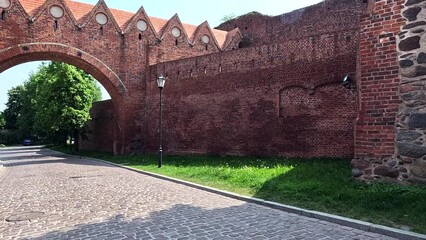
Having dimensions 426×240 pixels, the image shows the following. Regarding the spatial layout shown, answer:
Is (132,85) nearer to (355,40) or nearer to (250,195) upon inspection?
(355,40)

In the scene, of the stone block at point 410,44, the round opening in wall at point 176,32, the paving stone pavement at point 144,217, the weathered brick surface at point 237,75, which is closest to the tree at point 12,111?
the weathered brick surface at point 237,75

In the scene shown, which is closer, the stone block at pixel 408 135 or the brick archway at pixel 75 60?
the stone block at pixel 408 135

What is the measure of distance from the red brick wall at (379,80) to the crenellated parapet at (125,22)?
59.2 feet

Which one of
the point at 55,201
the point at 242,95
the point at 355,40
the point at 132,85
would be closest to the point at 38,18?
the point at 132,85

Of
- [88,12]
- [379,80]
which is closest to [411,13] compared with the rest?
[379,80]

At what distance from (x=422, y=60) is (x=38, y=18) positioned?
20.0 metres

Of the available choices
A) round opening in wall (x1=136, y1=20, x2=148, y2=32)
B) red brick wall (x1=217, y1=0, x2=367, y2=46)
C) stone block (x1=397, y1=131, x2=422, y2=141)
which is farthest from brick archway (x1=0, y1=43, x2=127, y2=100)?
stone block (x1=397, y1=131, x2=422, y2=141)

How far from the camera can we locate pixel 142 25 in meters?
23.5

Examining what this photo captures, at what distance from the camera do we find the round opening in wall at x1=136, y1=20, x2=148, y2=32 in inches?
921

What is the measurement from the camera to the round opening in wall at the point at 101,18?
72.2 feet

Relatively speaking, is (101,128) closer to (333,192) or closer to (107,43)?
(107,43)

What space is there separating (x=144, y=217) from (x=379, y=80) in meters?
5.74

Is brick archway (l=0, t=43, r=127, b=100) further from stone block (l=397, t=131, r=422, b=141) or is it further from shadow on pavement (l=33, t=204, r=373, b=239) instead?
stone block (l=397, t=131, r=422, b=141)

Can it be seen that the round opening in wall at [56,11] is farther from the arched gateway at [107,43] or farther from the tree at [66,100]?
the tree at [66,100]
